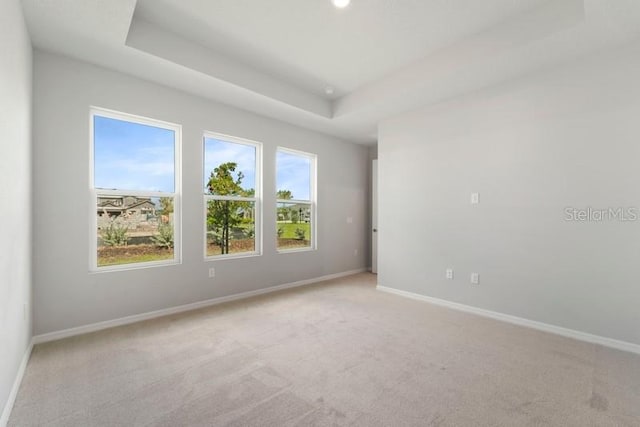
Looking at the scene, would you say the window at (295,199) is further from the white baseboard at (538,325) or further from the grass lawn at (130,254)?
the white baseboard at (538,325)

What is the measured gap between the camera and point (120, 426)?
1613mm

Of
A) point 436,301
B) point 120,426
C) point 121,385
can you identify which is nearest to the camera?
point 120,426

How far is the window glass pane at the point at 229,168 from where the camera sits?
3.85 m

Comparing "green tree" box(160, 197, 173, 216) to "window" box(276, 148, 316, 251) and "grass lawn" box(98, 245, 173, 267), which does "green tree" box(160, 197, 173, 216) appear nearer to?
"grass lawn" box(98, 245, 173, 267)

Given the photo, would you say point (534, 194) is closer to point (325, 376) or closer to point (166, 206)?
point (325, 376)

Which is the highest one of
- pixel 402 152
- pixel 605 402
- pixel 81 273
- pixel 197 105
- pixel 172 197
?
pixel 197 105

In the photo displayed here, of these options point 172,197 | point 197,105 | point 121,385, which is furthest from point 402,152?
point 121,385

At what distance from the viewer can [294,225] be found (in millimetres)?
4883

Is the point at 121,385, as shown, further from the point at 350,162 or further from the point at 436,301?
the point at 350,162

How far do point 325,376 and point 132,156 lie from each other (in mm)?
2957

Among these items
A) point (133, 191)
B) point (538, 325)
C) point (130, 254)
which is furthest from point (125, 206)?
point (538, 325)

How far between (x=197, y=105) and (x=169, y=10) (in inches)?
47.8

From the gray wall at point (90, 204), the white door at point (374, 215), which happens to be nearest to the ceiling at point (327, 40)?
the gray wall at point (90, 204)

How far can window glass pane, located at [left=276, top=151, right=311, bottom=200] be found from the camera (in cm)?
465
